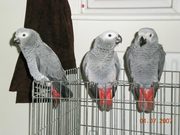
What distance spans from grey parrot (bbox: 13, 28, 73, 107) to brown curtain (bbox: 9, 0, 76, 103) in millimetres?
254

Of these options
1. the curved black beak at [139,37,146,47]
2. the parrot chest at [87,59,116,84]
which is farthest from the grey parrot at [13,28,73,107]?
the curved black beak at [139,37,146,47]

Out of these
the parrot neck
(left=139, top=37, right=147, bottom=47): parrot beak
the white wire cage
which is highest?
(left=139, top=37, right=147, bottom=47): parrot beak

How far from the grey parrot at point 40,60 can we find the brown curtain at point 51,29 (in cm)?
25

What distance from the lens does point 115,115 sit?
164 centimetres

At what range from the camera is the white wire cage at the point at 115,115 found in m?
1.52

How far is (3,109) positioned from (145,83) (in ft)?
2.83

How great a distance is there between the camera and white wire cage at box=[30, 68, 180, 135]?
1517mm

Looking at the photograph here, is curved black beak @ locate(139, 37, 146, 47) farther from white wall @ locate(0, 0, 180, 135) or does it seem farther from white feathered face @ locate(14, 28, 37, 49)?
white feathered face @ locate(14, 28, 37, 49)

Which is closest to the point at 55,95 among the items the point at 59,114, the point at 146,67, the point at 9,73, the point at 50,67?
the point at 50,67

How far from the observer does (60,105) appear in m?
1.49

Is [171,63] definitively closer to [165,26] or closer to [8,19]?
[165,26]

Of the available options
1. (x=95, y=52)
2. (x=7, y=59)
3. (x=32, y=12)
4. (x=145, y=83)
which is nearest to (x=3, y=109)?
(x=7, y=59)

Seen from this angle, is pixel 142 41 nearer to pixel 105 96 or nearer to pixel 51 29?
pixel 105 96

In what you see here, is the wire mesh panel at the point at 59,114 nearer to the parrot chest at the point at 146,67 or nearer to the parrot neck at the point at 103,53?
the parrot neck at the point at 103,53
